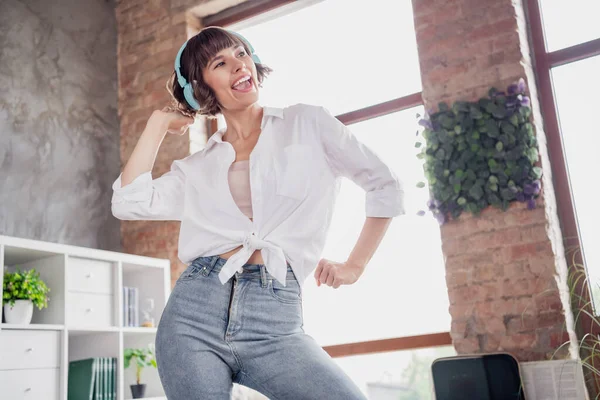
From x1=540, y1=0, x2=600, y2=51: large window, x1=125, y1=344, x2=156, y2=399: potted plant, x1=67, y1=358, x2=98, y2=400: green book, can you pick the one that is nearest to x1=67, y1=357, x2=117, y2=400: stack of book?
x1=67, y1=358, x2=98, y2=400: green book

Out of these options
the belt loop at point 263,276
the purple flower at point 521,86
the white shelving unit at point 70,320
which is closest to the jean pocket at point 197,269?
the belt loop at point 263,276

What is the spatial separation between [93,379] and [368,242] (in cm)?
256

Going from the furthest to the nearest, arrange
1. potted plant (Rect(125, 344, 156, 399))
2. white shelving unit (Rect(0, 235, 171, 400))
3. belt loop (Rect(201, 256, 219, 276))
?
potted plant (Rect(125, 344, 156, 399)), white shelving unit (Rect(0, 235, 171, 400)), belt loop (Rect(201, 256, 219, 276))

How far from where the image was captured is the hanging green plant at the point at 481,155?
10.6 ft

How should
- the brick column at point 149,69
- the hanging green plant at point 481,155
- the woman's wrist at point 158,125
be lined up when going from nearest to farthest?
the woman's wrist at point 158,125
the hanging green plant at point 481,155
the brick column at point 149,69

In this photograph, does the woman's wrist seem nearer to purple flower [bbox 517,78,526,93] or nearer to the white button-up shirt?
the white button-up shirt

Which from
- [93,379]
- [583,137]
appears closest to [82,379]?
[93,379]

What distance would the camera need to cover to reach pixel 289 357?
122 cm

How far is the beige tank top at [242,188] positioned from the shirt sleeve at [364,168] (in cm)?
18

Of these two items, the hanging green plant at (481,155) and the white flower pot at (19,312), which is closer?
the white flower pot at (19,312)

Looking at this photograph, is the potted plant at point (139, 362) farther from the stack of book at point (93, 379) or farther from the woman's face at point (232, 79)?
the woman's face at point (232, 79)

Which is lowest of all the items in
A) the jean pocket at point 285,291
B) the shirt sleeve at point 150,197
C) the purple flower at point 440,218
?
the jean pocket at point 285,291

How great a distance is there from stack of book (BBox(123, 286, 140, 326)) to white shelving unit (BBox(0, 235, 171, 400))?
0.07 meters

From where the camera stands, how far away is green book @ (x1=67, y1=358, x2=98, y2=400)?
3.43m
